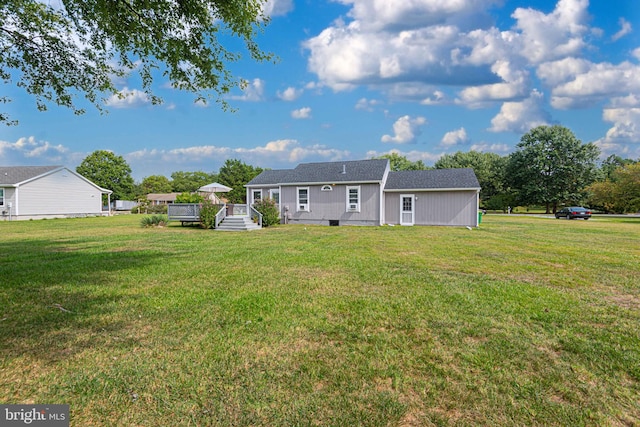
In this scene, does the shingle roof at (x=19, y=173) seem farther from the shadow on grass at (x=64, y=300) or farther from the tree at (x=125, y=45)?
the tree at (x=125, y=45)

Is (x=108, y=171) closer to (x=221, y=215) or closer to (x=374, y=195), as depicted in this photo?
(x=221, y=215)

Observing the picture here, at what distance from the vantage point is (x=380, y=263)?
766cm

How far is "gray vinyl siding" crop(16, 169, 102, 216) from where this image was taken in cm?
2669

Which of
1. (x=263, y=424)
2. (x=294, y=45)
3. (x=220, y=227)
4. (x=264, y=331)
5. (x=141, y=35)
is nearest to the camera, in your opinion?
(x=263, y=424)

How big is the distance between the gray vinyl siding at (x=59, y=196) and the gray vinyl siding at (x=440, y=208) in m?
27.9

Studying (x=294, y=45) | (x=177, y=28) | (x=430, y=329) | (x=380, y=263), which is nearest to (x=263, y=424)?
(x=430, y=329)

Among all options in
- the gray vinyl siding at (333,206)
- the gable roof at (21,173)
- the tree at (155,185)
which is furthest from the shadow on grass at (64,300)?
the tree at (155,185)

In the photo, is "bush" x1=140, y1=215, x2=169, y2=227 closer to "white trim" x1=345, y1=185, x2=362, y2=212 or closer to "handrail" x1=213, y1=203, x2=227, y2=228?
"handrail" x1=213, y1=203, x2=227, y2=228

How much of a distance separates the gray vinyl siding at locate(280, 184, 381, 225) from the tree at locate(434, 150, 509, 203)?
32174 mm

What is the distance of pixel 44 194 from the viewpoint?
28.1 meters

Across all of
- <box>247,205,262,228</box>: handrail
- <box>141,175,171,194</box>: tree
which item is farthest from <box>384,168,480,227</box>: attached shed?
<box>141,175,171,194</box>: tree

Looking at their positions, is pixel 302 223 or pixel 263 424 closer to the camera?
pixel 263 424

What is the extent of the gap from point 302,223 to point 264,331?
17263 millimetres

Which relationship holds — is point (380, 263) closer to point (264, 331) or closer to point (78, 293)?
point (264, 331)
